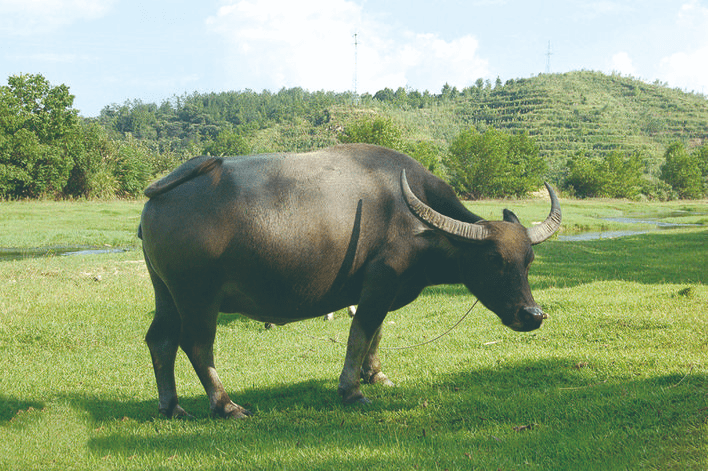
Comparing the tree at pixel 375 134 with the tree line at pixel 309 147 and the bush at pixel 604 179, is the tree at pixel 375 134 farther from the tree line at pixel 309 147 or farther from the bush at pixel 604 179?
the bush at pixel 604 179

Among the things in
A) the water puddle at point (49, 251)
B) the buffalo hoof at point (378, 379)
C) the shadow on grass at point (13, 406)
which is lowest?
the water puddle at point (49, 251)

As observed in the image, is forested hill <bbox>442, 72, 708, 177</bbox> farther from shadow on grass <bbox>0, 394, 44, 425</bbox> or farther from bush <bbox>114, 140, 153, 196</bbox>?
shadow on grass <bbox>0, 394, 44, 425</bbox>

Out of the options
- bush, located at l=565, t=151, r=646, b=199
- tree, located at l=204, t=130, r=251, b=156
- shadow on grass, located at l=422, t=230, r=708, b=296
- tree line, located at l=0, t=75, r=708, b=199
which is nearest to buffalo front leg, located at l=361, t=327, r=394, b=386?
shadow on grass, located at l=422, t=230, r=708, b=296

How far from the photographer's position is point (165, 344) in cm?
503

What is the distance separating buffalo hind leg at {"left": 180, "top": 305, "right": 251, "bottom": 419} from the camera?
15.5ft

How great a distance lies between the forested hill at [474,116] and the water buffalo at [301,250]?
75660 millimetres

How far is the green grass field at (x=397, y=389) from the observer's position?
3.84m

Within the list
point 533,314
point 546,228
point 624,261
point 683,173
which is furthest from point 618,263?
point 683,173

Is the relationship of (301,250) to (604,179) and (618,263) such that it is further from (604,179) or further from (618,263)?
(604,179)

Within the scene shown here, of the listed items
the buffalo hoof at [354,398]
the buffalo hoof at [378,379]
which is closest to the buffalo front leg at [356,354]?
the buffalo hoof at [354,398]

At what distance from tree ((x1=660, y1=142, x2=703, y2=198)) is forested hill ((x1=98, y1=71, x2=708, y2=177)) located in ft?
44.7

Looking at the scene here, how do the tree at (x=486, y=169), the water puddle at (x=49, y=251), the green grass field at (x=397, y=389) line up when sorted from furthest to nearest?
the tree at (x=486, y=169) < the water puddle at (x=49, y=251) < the green grass field at (x=397, y=389)

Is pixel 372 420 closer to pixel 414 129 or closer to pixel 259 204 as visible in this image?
pixel 259 204

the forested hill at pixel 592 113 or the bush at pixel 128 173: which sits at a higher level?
the forested hill at pixel 592 113
